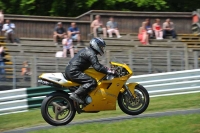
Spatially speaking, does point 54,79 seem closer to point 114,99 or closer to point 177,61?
point 114,99

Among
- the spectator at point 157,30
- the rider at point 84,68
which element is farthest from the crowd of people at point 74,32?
the rider at point 84,68

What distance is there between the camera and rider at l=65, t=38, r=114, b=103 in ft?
36.9

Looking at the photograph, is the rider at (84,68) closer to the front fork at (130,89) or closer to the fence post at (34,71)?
the front fork at (130,89)

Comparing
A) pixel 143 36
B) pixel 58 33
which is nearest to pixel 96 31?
pixel 58 33

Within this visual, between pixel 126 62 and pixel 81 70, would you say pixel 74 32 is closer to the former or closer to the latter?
pixel 126 62

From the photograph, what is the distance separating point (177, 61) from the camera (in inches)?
754

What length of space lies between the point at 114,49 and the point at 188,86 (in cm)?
552

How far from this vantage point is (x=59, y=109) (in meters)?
11.3

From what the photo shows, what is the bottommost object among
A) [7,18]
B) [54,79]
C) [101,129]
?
[101,129]

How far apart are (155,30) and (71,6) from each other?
21.8ft

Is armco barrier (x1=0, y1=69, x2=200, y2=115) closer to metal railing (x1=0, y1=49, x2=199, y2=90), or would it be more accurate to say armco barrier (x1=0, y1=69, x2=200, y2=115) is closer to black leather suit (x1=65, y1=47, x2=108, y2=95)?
metal railing (x1=0, y1=49, x2=199, y2=90)

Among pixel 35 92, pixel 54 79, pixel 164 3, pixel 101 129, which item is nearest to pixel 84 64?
pixel 54 79

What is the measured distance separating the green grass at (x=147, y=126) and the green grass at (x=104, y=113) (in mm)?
1972

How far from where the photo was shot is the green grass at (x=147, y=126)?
9953mm
